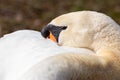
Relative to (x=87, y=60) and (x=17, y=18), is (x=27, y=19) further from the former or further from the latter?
(x=87, y=60)

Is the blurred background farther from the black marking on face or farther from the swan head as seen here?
the swan head

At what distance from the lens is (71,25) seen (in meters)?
3.80

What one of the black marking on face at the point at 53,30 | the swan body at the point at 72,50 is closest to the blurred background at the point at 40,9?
the black marking on face at the point at 53,30

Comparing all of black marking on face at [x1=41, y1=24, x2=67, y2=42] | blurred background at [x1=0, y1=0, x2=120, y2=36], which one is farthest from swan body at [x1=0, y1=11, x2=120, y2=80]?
blurred background at [x1=0, y1=0, x2=120, y2=36]

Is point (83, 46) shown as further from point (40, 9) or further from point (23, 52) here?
point (40, 9)

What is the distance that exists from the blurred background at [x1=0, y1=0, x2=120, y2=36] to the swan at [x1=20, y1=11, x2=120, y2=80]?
3856 millimetres

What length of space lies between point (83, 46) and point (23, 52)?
365 millimetres

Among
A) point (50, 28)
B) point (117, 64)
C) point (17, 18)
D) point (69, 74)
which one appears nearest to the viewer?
point (69, 74)

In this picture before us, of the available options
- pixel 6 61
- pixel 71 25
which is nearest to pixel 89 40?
pixel 71 25

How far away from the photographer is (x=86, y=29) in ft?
12.3

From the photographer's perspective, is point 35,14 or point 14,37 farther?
point 35,14

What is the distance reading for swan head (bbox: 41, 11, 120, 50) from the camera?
372 cm

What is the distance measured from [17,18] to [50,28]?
4.55m

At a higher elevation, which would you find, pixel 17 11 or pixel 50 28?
pixel 50 28
